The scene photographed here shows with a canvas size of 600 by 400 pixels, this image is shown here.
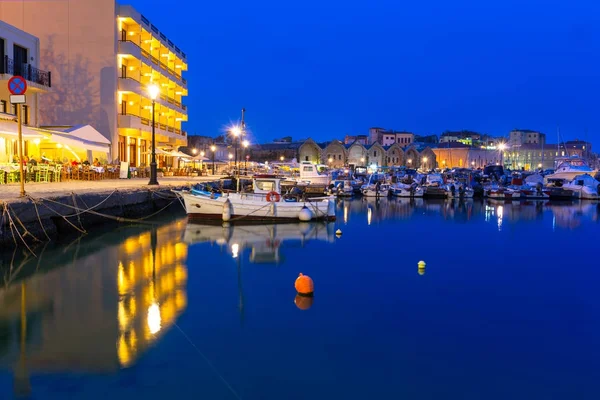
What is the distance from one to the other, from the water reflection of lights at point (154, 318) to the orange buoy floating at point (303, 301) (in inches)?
119

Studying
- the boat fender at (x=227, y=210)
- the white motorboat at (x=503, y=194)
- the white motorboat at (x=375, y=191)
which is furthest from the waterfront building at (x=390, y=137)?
the boat fender at (x=227, y=210)

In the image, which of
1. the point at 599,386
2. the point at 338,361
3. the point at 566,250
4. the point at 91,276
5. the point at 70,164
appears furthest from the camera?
the point at 70,164

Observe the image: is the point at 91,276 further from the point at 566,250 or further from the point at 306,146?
the point at 306,146

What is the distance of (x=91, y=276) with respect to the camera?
43.1ft

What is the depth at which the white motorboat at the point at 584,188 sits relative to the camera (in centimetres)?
5125

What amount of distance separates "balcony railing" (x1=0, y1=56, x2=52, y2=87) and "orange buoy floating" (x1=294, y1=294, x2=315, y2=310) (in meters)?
24.5

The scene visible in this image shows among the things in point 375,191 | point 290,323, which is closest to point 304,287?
point 290,323

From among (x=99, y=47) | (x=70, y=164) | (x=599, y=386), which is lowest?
(x=599, y=386)

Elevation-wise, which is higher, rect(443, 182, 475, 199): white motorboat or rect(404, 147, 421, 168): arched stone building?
rect(404, 147, 421, 168): arched stone building

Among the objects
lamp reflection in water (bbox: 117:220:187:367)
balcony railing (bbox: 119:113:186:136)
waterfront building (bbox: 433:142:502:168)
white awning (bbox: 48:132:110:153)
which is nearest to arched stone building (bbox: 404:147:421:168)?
waterfront building (bbox: 433:142:502:168)

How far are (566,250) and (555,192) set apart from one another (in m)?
34.6

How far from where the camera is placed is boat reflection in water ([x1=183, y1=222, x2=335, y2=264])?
17.8 meters

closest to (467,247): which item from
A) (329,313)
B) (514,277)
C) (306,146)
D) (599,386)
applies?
(514,277)

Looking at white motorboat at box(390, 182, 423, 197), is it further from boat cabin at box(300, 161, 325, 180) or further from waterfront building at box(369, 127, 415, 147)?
waterfront building at box(369, 127, 415, 147)
